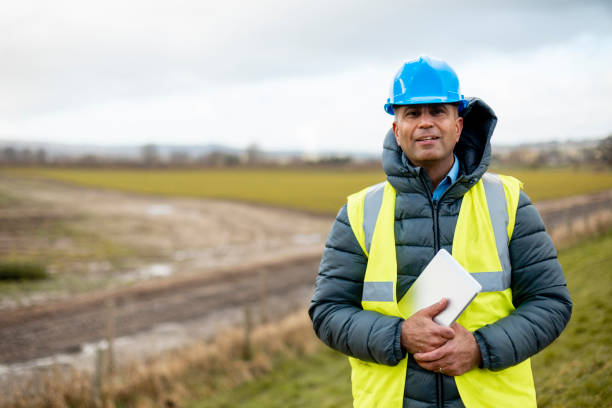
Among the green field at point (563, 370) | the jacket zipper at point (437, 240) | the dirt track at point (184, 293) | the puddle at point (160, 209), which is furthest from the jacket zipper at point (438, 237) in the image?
the puddle at point (160, 209)

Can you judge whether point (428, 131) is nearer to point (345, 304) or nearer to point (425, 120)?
point (425, 120)

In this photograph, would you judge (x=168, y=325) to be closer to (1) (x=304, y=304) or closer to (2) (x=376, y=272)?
(1) (x=304, y=304)

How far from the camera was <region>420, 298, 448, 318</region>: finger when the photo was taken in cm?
152

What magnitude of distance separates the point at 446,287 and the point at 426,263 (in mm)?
192

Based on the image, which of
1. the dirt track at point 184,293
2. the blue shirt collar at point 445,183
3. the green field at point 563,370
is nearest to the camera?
the blue shirt collar at point 445,183

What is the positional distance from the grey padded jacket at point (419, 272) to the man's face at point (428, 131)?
7 cm

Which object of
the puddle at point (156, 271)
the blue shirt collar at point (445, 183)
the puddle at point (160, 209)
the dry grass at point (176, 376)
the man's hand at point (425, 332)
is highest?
the blue shirt collar at point (445, 183)

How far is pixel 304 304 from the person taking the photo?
1230cm

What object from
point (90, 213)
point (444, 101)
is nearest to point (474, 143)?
point (444, 101)

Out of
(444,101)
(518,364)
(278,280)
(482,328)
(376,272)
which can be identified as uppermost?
(444,101)

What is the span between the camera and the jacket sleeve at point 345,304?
167 cm

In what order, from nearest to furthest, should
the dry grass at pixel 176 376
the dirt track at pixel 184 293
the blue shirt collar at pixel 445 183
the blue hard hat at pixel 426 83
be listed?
the blue hard hat at pixel 426 83 < the blue shirt collar at pixel 445 183 < the dry grass at pixel 176 376 < the dirt track at pixel 184 293

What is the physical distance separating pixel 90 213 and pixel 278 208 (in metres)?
13.6

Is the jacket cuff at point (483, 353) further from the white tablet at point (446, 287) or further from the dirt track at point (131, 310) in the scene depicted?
the dirt track at point (131, 310)
